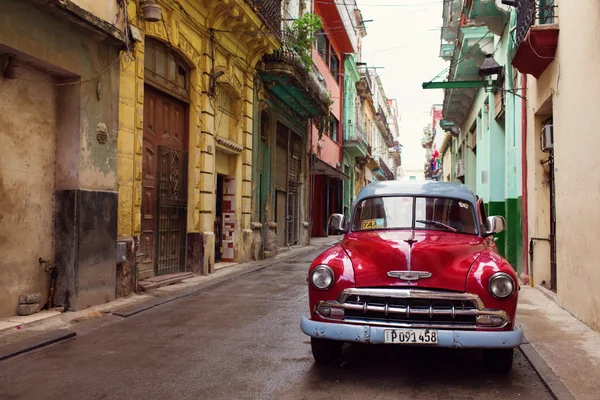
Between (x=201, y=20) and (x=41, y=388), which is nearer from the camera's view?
(x=41, y=388)

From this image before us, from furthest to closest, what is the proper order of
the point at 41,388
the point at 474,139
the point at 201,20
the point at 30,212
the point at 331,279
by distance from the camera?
the point at 474,139 < the point at 201,20 < the point at 30,212 < the point at 331,279 < the point at 41,388

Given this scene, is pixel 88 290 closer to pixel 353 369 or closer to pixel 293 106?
pixel 353 369

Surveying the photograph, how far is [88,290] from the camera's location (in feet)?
26.1

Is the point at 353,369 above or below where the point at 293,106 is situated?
below

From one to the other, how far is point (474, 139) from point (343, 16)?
9.35 metres

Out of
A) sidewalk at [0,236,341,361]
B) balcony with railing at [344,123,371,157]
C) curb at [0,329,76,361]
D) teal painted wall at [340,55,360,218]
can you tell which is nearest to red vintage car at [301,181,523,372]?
curb at [0,329,76,361]

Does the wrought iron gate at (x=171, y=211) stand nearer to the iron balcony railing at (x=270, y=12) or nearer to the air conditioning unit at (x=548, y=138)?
the iron balcony railing at (x=270, y=12)

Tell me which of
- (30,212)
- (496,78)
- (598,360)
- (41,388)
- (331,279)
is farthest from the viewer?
(496,78)

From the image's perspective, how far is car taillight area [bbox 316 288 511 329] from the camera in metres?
4.57

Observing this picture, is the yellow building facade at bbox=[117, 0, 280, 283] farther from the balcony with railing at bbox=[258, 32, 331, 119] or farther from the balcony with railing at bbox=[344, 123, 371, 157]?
the balcony with railing at bbox=[344, 123, 371, 157]

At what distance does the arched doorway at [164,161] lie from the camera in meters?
10.5

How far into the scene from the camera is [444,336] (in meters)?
4.48

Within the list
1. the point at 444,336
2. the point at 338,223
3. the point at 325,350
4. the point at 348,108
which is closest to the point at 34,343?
the point at 325,350

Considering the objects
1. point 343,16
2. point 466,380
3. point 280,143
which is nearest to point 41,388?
point 466,380
